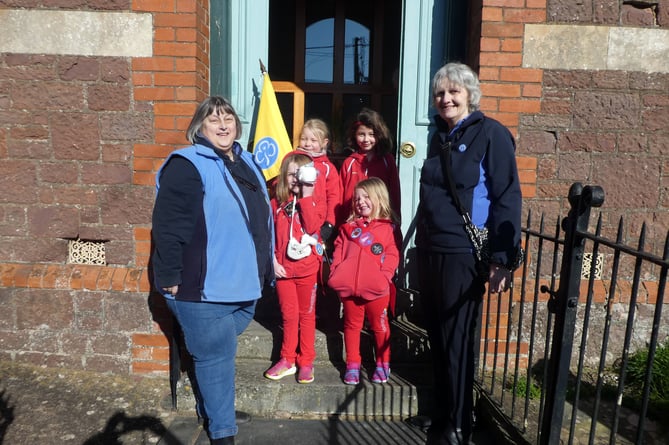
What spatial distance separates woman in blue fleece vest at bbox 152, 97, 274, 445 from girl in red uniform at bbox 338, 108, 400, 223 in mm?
1155

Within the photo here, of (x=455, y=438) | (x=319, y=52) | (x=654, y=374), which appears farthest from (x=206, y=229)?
(x=654, y=374)

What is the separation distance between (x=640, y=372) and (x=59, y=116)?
175 inches

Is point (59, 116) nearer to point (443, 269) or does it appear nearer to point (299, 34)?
point (299, 34)

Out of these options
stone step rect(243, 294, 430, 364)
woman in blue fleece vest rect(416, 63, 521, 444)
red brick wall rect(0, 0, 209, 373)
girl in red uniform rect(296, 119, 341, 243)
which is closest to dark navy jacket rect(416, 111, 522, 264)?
woman in blue fleece vest rect(416, 63, 521, 444)

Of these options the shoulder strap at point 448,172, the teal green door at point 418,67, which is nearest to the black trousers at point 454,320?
the shoulder strap at point 448,172

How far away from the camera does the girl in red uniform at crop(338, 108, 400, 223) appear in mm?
3393

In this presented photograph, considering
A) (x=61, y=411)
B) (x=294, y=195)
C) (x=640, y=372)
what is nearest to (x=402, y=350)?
(x=294, y=195)

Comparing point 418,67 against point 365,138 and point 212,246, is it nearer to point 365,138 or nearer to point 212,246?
point 365,138

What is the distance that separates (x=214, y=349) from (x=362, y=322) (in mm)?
1088

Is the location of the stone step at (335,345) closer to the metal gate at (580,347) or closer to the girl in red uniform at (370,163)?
the metal gate at (580,347)

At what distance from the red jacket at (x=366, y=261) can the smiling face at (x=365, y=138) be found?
0.66m

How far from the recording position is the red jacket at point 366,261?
2.88 metres

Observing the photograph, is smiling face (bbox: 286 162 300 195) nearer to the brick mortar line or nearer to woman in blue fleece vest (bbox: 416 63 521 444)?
woman in blue fleece vest (bbox: 416 63 521 444)

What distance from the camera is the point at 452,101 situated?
239 cm
